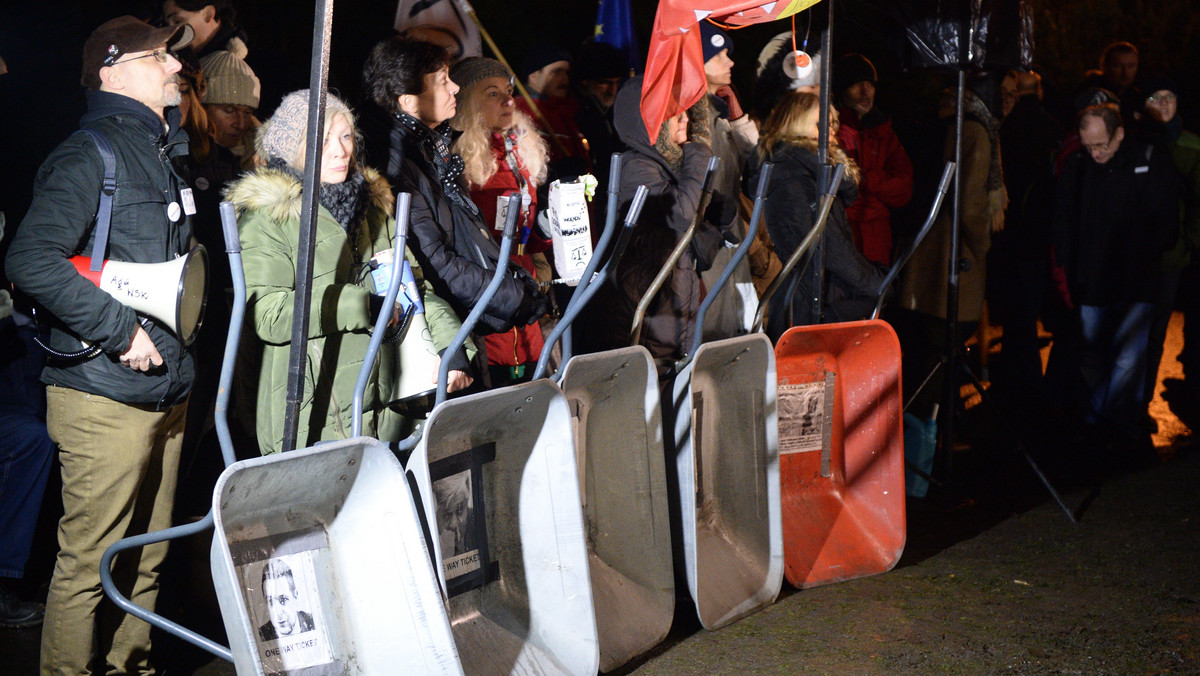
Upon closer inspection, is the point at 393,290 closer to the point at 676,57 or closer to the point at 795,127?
the point at 676,57

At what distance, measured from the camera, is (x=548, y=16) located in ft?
26.6

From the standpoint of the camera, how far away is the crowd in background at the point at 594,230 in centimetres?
325

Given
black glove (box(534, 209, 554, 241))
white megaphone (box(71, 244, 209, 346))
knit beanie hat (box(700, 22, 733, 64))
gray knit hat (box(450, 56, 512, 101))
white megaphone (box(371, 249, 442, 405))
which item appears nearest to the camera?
white megaphone (box(71, 244, 209, 346))

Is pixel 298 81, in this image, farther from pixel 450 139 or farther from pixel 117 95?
pixel 117 95

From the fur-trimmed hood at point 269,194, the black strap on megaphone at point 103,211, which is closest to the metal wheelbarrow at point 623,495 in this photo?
the fur-trimmed hood at point 269,194

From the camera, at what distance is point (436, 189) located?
13.1ft

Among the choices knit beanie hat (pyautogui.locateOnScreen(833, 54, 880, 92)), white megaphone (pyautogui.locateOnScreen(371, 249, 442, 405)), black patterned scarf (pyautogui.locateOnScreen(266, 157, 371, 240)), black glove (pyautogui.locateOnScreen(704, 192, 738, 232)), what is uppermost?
A: knit beanie hat (pyautogui.locateOnScreen(833, 54, 880, 92))

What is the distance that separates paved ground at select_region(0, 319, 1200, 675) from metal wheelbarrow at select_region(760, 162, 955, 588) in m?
0.13

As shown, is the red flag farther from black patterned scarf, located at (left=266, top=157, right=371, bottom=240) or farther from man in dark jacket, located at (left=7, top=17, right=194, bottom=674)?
man in dark jacket, located at (left=7, top=17, right=194, bottom=674)

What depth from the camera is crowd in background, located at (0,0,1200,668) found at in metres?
3.25

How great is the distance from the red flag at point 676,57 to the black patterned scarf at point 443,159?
79 cm

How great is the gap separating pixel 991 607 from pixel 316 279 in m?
2.62

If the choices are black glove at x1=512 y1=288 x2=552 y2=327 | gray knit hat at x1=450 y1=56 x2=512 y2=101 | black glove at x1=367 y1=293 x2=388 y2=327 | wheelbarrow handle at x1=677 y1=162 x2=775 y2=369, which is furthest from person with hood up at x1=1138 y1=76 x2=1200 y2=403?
black glove at x1=367 y1=293 x2=388 y2=327

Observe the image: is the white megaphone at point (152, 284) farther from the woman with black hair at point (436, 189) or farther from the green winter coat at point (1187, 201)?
the green winter coat at point (1187, 201)
